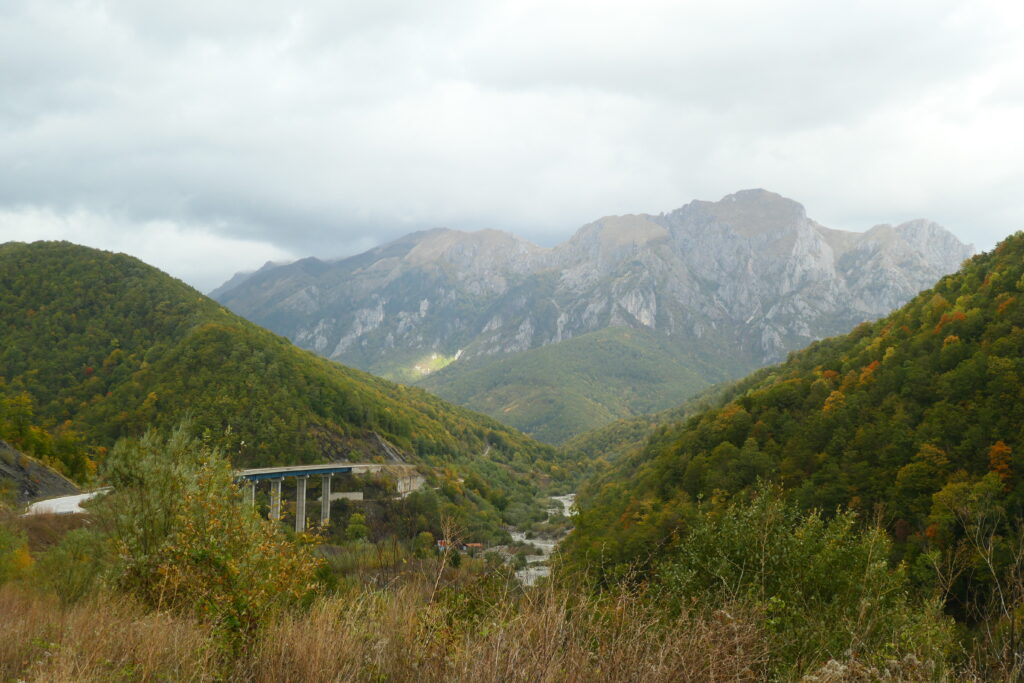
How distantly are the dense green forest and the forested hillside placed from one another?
26.1 m

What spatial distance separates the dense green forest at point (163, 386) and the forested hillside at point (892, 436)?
85.5 ft

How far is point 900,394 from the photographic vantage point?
4681 centimetres

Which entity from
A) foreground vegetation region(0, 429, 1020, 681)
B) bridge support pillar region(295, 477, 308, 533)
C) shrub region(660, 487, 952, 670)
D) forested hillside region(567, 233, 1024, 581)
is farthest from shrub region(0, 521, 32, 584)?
bridge support pillar region(295, 477, 308, 533)

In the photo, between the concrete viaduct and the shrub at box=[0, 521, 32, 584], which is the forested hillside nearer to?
the shrub at box=[0, 521, 32, 584]

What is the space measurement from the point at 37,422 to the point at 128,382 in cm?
1120

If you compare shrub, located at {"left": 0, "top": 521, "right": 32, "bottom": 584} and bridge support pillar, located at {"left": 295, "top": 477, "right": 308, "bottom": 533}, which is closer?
shrub, located at {"left": 0, "top": 521, "right": 32, "bottom": 584}

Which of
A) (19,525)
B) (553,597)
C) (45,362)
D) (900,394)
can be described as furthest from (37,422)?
(900,394)

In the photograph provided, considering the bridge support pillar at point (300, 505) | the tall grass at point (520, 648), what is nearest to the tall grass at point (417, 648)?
the tall grass at point (520, 648)

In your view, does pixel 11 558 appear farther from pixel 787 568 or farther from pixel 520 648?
pixel 787 568

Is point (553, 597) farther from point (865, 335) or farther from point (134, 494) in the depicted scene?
point (865, 335)

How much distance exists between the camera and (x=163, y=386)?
78.8 meters

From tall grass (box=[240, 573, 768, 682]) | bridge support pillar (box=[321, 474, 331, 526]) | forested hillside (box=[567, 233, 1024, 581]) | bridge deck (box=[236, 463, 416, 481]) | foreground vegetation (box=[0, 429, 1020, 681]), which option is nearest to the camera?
tall grass (box=[240, 573, 768, 682])

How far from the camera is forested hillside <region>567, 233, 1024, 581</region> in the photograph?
120 feet

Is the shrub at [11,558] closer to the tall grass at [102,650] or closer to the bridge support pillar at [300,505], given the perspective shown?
the tall grass at [102,650]
